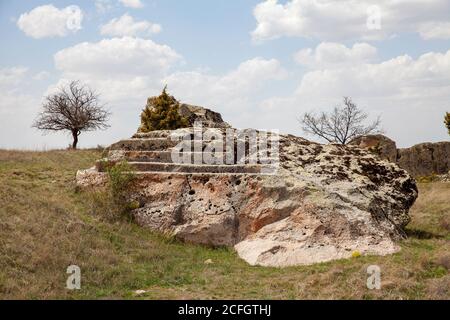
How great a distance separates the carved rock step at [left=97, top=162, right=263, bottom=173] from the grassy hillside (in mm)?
2161

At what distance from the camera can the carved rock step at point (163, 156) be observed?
53.0ft

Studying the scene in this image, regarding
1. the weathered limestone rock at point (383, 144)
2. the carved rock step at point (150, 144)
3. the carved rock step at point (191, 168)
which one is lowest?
the carved rock step at point (191, 168)

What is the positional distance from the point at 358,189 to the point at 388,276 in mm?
5021

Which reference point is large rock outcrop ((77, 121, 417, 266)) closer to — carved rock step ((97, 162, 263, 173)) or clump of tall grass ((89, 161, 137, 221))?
Answer: carved rock step ((97, 162, 263, 173))

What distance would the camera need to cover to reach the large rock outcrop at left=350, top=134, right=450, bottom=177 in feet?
125

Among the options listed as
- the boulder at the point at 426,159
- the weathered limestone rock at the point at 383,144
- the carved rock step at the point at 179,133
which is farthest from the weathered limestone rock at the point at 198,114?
the boulder at the point at 426,159

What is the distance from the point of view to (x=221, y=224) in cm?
1458

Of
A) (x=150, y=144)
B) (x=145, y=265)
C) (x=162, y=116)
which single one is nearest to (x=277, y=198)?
(x=145, y=265)

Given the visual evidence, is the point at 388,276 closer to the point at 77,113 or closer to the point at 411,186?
the point at 411,186

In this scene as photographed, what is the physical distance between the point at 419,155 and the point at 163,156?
28.3 metres

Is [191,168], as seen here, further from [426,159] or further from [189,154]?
[426,159]

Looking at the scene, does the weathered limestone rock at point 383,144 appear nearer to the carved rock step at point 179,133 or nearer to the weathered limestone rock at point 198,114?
the weathered limestone rock at point 198,114

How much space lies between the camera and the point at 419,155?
38844 millimetres

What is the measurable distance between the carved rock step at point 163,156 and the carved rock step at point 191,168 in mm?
334
